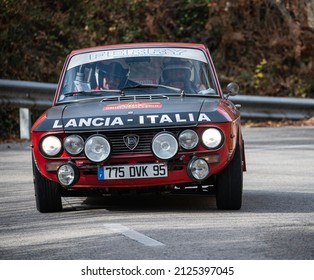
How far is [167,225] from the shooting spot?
899 centimetres

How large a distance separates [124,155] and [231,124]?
958 millimetres

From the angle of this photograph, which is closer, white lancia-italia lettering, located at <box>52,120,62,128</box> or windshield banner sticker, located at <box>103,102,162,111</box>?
white lancia-italia lettering, located at <box>52,120,62,128</box>

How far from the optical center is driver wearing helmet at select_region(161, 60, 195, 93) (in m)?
10.9

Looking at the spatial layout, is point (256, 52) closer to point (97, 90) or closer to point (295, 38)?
point (295, 38)

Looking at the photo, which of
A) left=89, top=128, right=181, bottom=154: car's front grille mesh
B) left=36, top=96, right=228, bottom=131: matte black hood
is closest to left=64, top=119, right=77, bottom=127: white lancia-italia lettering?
left=36, top=96, right=228, bottom=131: matte black hood

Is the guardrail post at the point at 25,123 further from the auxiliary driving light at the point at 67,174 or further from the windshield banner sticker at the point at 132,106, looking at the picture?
the auxiliary driving light at the point at 67,174

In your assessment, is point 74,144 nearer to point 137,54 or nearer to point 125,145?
point 125,145

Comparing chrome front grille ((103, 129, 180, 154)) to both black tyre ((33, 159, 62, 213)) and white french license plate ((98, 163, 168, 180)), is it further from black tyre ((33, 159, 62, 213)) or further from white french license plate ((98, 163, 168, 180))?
black tyre ((33, 159, 62, 213))

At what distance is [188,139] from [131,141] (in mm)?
481

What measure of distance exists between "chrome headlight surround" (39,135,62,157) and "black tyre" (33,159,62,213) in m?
0.27

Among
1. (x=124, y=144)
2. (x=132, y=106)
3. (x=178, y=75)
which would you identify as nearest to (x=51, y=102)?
(x=178, y=75)

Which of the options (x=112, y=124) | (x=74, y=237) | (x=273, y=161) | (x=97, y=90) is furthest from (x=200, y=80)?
(x=273, y=161)
